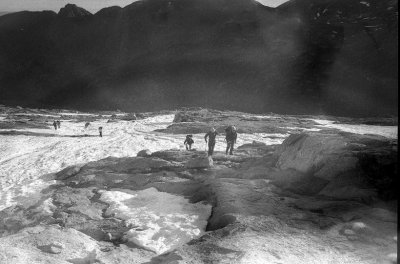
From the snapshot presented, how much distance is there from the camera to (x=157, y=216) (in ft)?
33.2

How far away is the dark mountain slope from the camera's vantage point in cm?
9538

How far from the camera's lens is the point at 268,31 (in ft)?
381

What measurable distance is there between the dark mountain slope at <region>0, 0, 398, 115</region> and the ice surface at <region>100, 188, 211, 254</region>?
78894 mm

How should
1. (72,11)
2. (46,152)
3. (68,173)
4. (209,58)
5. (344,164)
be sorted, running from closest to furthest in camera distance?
(344,164), (68,173), (46,152), (209,58), (72,11)

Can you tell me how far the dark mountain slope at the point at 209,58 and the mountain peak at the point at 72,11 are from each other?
472 millimetres

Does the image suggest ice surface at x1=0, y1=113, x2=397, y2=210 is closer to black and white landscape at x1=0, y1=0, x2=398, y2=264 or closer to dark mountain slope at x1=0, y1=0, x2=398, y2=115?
black and white landscape at x1=0, y1=0, x2=398, y2=264

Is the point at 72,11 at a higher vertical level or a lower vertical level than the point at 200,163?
higher

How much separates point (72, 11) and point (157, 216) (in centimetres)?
17736

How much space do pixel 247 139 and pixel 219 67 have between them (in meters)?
87.2

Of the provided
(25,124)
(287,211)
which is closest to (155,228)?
(287,211)

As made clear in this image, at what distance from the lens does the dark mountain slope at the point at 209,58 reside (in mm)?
95375

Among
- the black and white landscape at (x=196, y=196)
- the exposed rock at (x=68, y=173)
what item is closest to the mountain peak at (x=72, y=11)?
the black and white landscape at (x=196, y=196)

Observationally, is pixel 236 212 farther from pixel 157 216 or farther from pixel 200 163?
pixel 200 163

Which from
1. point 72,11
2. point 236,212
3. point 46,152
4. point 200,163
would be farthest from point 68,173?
point 72,11
